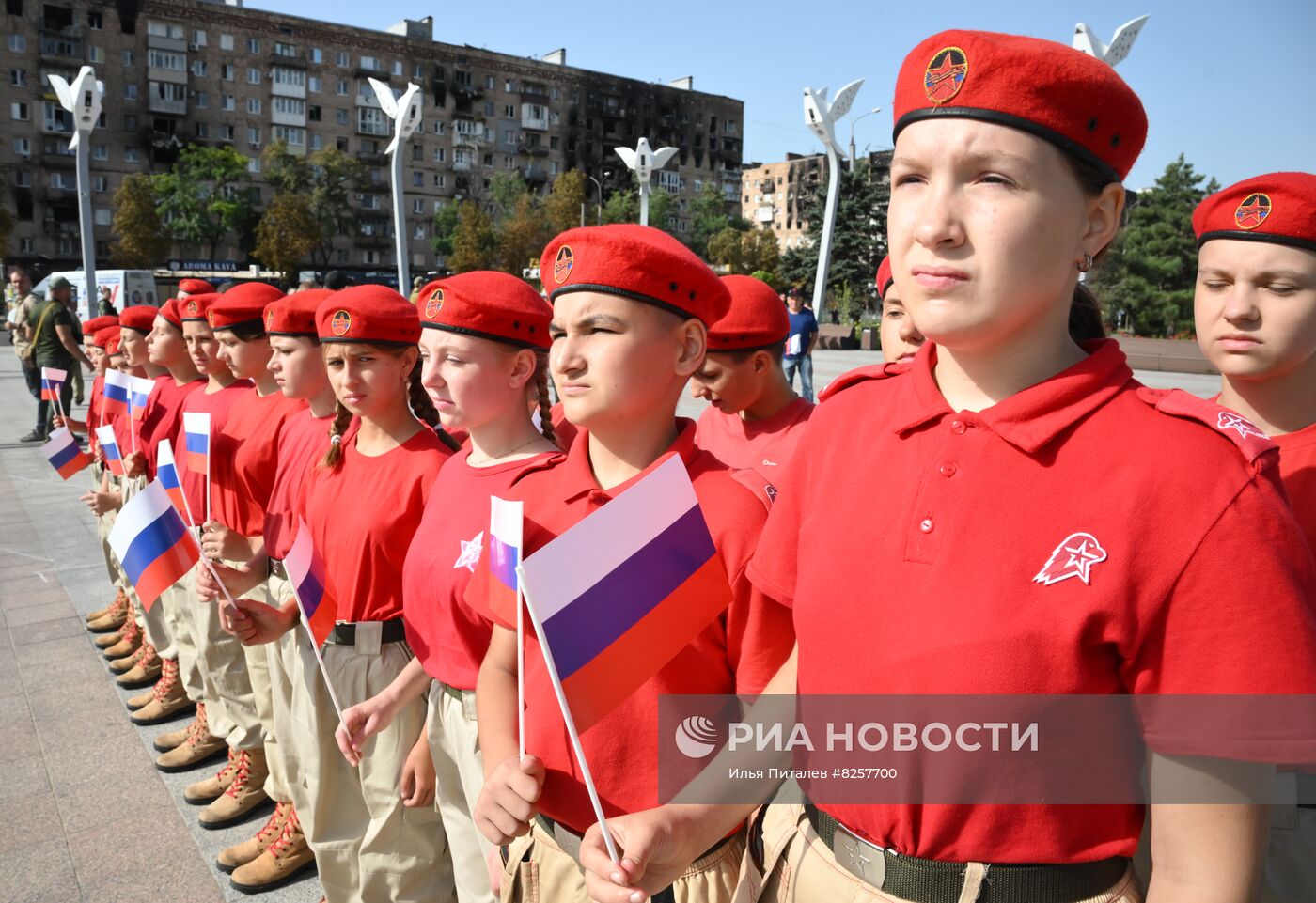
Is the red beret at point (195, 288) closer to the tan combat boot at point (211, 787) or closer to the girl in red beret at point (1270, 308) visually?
the tan combat boot at point (211, 787)

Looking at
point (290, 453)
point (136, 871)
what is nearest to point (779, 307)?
point (290, 453)

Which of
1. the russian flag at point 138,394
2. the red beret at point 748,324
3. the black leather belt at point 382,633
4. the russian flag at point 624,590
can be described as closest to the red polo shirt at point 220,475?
the russian flag at point 138,394

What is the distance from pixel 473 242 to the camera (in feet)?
187

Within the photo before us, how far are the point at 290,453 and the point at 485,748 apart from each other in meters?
2.27

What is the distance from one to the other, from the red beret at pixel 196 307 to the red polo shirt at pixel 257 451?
0.80 meters

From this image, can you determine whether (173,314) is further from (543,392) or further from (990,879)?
(990,879)

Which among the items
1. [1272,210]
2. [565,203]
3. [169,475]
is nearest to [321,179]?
[565,203]

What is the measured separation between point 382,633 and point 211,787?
6.21 feet

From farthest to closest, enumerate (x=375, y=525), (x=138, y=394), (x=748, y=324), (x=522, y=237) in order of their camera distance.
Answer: (x=522, y=237) → (x=138, y=394) → (x=748, y=324) → (x=375, y=525)

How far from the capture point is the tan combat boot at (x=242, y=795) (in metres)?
4.07

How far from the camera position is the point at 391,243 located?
2854 inches

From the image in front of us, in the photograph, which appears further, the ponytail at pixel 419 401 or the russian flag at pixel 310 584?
the ponytail at pixel 419 401

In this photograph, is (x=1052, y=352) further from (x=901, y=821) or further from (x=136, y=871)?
(x=136, y=871)

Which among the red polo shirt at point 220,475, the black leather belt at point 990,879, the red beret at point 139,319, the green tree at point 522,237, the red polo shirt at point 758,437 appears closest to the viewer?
the black leather belt at point 990,879
